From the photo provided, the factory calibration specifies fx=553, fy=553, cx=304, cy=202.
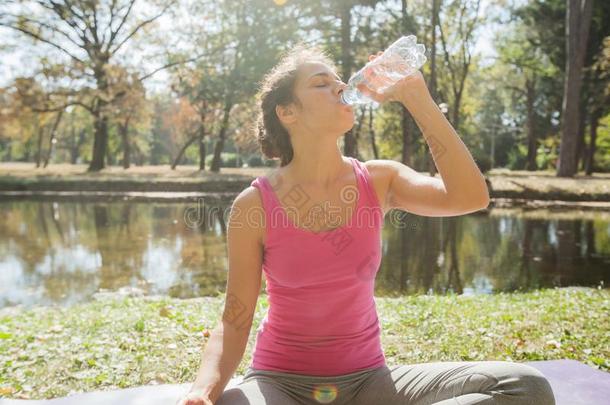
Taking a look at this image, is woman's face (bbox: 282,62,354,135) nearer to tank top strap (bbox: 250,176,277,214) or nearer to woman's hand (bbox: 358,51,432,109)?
woman's hand (bbox: 358,51,432,109)

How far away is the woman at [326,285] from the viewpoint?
1994 mm

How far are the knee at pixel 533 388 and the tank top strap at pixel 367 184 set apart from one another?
0.81 m

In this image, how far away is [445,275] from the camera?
8.82 meters

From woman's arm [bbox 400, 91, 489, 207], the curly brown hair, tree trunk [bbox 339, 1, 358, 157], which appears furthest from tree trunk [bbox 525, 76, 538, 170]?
woman's arm [bbox 400, 91, 489, 207]

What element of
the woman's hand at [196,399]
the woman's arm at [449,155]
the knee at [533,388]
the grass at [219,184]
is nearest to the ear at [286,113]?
the woman's arm at [449,155]

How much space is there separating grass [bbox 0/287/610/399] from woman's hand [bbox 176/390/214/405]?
1.98m

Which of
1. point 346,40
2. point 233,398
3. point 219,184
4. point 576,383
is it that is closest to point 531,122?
point 346,40

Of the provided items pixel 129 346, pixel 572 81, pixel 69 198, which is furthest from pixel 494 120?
pixel 129 346

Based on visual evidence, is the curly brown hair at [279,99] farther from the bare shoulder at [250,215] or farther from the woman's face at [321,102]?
the bare shoulder at [250,215]

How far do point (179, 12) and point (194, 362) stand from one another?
31.0 m

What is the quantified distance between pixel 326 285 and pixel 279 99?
0.88m

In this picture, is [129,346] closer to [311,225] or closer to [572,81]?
[311,225]

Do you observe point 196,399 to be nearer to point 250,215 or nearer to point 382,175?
point 250,215

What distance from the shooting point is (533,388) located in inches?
69.7
